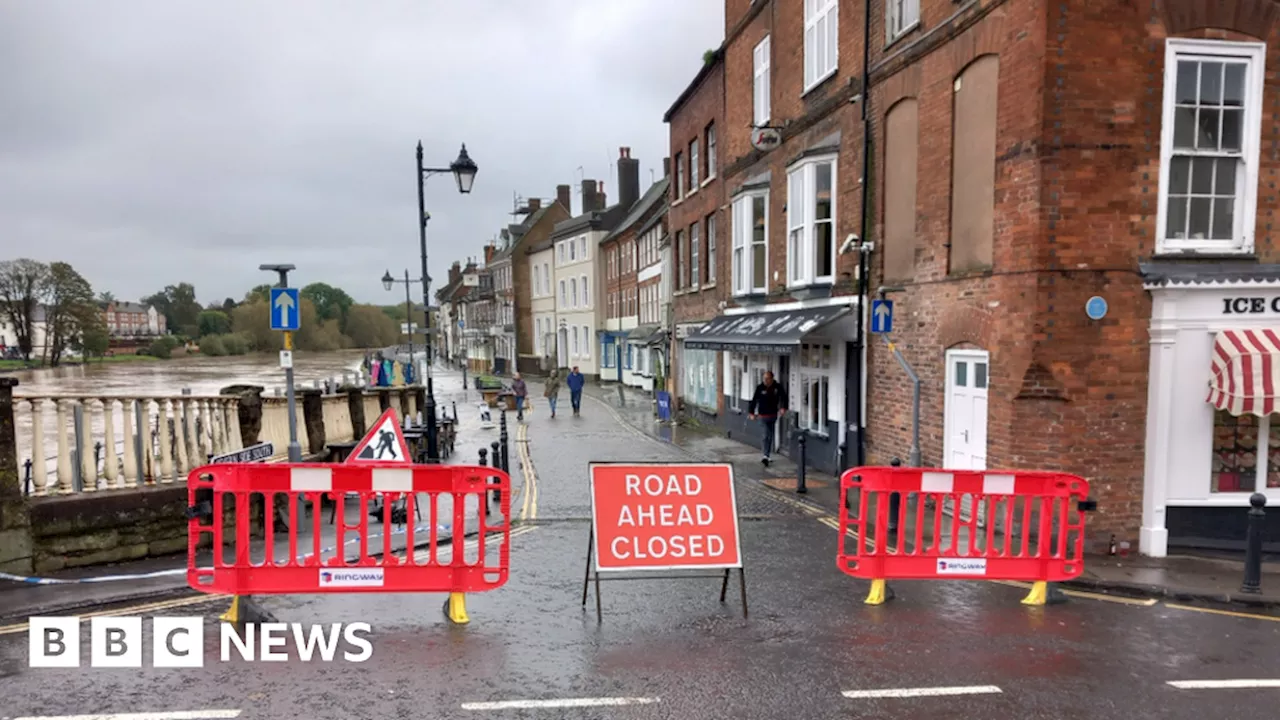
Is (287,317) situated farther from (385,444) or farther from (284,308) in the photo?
(385,444)


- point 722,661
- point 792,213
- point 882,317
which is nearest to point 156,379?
point 792,213

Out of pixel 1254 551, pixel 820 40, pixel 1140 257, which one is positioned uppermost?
pixel 820 40

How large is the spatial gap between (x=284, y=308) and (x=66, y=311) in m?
74.7

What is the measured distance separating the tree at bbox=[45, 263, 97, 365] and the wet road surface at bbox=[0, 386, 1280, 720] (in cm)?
7634

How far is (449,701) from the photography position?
4.57 meters

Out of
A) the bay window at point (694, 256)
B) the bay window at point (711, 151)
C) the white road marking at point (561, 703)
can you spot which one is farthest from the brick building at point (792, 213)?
the white road marking at point (561, 703)

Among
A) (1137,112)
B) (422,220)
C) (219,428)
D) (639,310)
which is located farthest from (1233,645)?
(639,310)

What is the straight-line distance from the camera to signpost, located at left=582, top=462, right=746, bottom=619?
6164mm

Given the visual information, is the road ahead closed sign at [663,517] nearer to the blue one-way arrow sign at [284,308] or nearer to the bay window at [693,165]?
the blue one-way arrow sign at [284,308]

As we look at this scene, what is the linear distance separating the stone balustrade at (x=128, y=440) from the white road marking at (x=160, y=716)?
3398mm

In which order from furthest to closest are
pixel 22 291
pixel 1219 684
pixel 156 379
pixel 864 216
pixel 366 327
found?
pixel 366 327 → pixel 22 291 → pixel 156 379 → pixel 864 216 → pixel 1219 684

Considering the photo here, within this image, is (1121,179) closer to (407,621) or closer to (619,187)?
(407,621)

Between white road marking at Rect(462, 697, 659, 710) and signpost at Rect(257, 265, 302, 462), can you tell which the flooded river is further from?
white road marking at Rect(462, 697, 659, 710)

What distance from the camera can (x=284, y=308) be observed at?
30.8 feet
